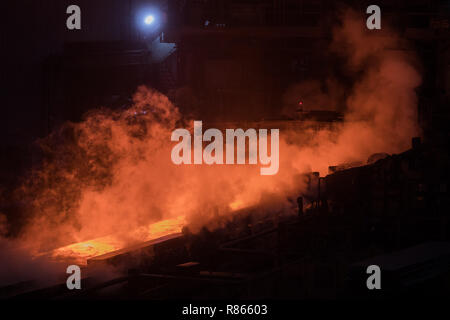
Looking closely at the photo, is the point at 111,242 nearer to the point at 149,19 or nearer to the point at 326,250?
the point at 326,250

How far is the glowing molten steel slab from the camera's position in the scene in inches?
337

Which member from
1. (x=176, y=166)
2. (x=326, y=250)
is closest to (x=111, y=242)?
(x=176, y=166)

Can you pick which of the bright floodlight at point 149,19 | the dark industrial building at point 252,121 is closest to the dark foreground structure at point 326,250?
the dark industrial building at point 252,121

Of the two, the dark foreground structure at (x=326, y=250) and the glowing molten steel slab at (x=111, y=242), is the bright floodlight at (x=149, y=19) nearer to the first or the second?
the glowing molten steel slab at (x=111, y=242)

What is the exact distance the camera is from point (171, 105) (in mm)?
15180

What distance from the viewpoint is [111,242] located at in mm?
9352

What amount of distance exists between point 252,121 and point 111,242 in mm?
6270

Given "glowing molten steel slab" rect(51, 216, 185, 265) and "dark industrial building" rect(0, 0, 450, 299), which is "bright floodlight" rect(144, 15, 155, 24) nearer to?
"dark industrial building" rect(0, 0, 450, 299)

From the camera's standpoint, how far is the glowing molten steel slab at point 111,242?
8558 millimetres

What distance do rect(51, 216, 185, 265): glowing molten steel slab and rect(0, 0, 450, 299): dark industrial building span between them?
0.67m

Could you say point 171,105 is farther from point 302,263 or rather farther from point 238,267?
point 302,263

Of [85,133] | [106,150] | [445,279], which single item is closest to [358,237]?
[445,279]

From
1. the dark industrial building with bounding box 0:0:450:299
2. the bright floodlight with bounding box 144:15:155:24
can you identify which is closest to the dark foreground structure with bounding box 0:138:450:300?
the dark industrial building with bounding box 0:0:450:299

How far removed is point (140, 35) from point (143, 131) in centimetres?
786
